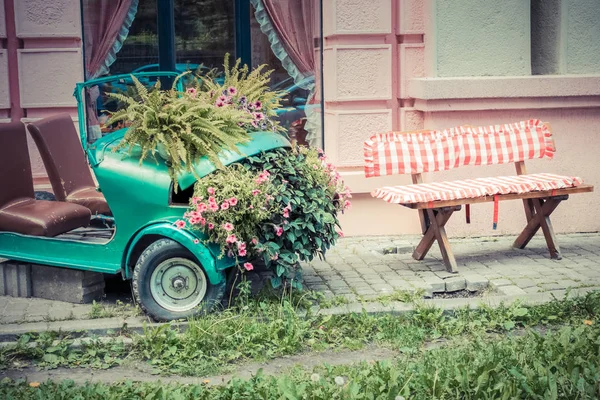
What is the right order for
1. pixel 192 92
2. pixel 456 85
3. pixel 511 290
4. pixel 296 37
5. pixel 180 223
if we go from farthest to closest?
1. pixel 296 37
2. pixel 456 85
3. pixel 511 290
4. pixel 192 92
5. pixel 180 223

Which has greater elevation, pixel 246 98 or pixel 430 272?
pixel 246 98

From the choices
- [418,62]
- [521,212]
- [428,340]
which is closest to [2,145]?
[428,340]

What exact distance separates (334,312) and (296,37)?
374 cm

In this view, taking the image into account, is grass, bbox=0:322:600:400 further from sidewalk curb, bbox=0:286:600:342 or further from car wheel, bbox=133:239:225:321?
car wheel, bbox=133:239:225:321

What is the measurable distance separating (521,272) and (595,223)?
7.04 feet

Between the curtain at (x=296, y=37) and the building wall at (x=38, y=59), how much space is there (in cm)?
184

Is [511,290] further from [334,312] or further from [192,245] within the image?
[192,245]

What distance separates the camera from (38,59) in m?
8.40

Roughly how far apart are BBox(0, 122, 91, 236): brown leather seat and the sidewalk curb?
32.8 inches

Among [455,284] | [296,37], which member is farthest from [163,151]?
[296,37]

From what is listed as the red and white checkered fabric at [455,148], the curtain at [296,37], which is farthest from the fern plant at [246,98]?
the curtain at [296,37]

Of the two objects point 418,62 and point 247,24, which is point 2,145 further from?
point 418,62

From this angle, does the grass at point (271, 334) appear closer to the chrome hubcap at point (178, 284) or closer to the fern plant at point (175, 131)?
Result: the chrome hubcap at point (178, 284)

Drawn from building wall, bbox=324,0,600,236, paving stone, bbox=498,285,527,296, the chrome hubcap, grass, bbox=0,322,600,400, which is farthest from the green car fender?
building wall, bbox=324,0,600,236
